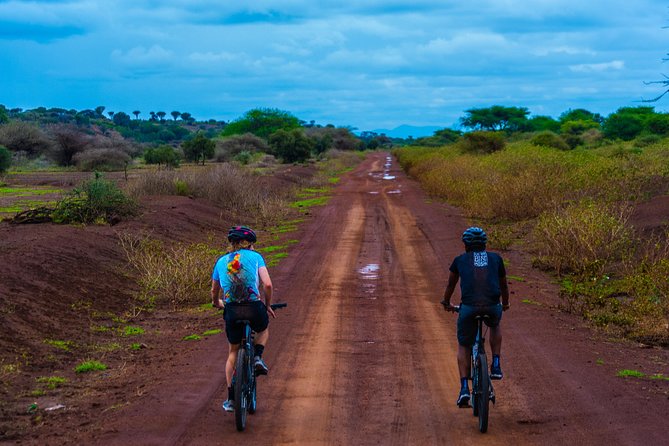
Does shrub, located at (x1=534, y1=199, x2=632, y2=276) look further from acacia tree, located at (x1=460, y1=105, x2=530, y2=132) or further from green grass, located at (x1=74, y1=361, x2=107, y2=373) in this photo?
acacia tree, located at (x1=460, y1=105, x2=530, y2=132)

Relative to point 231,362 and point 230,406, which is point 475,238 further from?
point 230,406

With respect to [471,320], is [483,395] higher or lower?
lower

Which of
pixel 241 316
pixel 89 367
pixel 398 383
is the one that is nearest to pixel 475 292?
pixel 398 383

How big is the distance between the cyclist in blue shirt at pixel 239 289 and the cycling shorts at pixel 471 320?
1776mm

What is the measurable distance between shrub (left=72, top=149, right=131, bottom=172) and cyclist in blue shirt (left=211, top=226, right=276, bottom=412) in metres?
45.9

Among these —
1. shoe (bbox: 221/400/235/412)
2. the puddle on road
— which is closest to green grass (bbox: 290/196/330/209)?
the puddle on road

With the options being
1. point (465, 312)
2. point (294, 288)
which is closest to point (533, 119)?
point (294, 288)

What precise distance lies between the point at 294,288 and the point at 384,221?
37.9 ft

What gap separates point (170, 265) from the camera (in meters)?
14.3

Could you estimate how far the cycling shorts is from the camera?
7090mm

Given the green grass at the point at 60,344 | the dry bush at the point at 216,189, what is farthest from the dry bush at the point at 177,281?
the dry bush at the point at 216,189

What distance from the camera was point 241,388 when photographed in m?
6.85

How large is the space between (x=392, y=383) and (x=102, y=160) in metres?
46.4

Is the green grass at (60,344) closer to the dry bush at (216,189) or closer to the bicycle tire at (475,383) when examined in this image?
the bicycle tire at (475,383)
